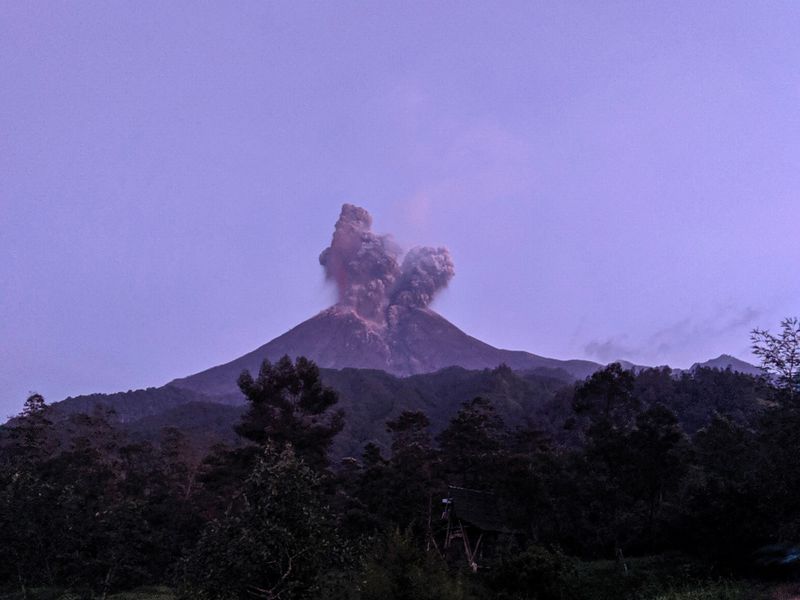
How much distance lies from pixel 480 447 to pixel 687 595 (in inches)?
1098

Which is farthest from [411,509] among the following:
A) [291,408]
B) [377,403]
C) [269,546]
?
[377,403]

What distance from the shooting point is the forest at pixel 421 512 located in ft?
45.9

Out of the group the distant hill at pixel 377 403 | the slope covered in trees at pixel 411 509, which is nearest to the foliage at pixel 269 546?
the slope covered in trees at pixel 411 509

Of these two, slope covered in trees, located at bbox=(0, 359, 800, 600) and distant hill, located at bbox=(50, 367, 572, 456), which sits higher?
distant hill, located at bbox=(50, 367, 572, 456)

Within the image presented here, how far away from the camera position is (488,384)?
143 metres

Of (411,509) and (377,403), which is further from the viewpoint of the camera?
(377,403)

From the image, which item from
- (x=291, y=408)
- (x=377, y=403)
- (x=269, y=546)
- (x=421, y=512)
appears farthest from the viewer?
(x=377, y=403)

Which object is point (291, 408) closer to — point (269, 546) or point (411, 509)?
point (411, 509)

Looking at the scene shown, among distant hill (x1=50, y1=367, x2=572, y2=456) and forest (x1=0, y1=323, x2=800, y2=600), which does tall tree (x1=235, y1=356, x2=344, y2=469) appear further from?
distant hill (x1=50, y1=367, x2=572, y2=456)

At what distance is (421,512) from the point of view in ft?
117

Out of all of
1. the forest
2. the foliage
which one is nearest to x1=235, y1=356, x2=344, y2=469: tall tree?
the forest

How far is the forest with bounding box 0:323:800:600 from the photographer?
13984 mm

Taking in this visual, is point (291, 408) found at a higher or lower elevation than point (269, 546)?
higher

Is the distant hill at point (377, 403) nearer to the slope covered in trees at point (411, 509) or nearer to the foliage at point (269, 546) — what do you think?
the slope covered in trees at point (411, 509)
